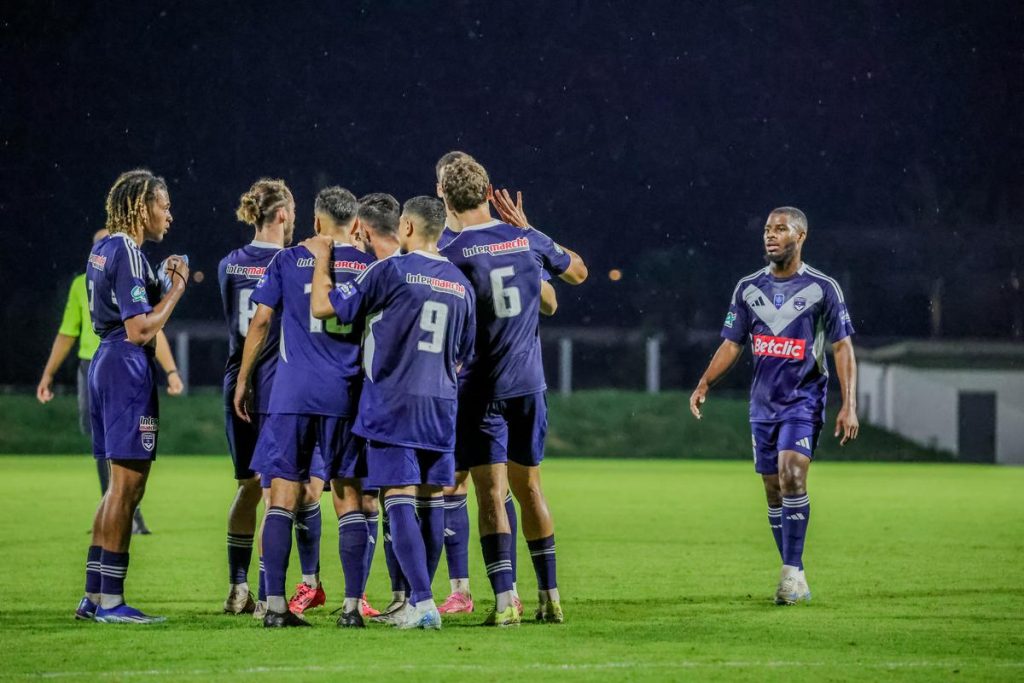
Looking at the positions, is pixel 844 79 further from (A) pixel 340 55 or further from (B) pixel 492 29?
(A) pixel 340 55

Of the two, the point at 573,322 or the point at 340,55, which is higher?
the point at 340,55

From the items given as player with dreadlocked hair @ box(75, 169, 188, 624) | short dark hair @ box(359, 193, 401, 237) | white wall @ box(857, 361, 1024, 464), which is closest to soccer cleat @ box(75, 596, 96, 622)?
player with dreadlocked hair @ box(75, 169, 188, 624)

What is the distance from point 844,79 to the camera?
4962 centimetres

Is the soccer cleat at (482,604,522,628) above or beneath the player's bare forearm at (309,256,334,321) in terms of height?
beneath

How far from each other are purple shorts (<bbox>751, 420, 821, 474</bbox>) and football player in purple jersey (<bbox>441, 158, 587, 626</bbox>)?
1902 mm

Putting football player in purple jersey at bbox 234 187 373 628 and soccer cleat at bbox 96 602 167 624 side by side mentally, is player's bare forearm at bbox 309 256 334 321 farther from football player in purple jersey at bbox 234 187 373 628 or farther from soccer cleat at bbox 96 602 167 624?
soccer cleat at bbox 96 602 167 624

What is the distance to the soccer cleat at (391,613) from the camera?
7273 mm

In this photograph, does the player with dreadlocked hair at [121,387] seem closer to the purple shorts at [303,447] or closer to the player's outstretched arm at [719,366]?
the purple shorts at [303,447]

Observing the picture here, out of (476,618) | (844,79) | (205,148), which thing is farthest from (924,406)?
(476,618)

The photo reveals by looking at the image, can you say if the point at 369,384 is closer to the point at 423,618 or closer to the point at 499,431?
the point at 499,431

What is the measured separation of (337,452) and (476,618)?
47.3 inches

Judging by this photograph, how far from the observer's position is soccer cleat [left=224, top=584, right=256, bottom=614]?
25.3ft

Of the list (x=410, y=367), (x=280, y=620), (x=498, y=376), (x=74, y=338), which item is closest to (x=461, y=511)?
(x=498, y=376)

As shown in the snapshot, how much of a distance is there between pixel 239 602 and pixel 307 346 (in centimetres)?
157
